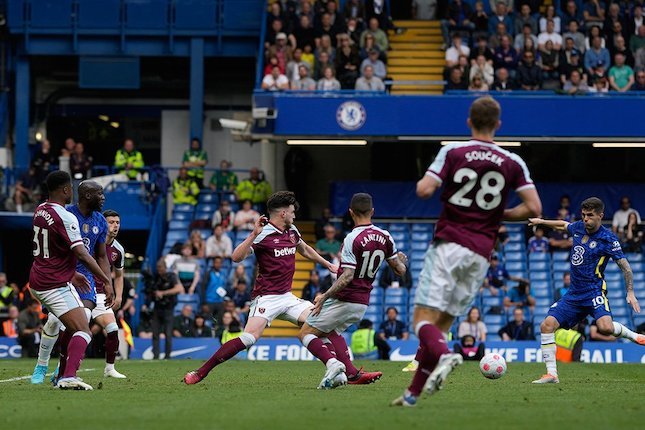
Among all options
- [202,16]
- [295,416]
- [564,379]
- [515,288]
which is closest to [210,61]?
[202,16]

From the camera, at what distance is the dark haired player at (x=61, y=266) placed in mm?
12484

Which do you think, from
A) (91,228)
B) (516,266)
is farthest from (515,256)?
(91,228)

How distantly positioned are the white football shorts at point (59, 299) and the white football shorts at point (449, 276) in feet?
13.8

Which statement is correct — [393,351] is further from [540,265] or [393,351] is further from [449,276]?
[449,276]

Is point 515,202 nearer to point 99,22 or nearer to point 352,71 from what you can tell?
point 352,71

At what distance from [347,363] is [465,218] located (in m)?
4.18

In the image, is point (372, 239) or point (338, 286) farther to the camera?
point (372, 239)

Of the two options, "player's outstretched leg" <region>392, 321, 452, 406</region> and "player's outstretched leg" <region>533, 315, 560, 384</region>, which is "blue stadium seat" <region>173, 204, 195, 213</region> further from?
"player's outstretched leg" <region>392, 321, 452, 406</region>

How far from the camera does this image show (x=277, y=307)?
531 inches

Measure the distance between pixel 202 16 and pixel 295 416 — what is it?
2527 centimetres

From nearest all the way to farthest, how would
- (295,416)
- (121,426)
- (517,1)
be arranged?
(121,426)
(295,416)
(517,1)

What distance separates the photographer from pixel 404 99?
2973cm

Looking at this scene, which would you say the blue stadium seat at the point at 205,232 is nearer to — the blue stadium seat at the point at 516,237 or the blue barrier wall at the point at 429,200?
the blue barrier wall at the point at 429,200

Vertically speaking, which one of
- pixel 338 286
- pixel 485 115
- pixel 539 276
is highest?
pixel 485 115
